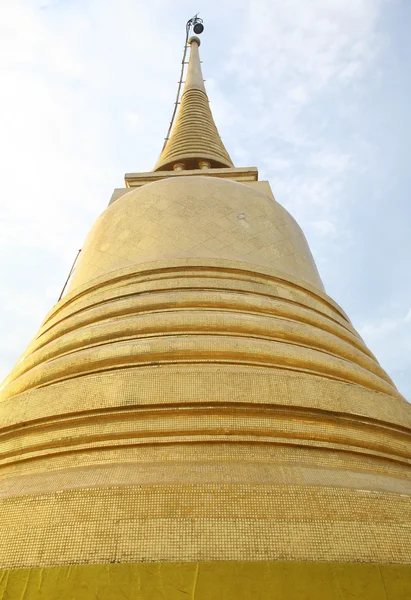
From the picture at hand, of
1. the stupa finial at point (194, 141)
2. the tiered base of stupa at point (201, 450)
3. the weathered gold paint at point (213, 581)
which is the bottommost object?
the weathered gold paint at point (213, 581)

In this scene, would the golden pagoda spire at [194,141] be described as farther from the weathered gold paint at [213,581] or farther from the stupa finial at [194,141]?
the weathered gold paint at [213,581]

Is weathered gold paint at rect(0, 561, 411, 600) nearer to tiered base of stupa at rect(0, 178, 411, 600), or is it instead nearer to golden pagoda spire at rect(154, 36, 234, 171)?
tiered base of stupa at rect(0, 178, 411, 600)

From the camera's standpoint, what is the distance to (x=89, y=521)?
2.56 metres

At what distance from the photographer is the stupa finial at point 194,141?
10.3 meters

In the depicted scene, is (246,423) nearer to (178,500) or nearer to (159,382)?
(159,382)

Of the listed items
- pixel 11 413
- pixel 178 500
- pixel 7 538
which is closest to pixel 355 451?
pixel 178 500

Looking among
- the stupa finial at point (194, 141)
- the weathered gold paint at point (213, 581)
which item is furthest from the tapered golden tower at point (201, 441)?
the stupa finial at point (194, 141)

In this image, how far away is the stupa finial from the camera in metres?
10.3

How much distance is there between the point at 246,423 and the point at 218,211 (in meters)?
3.46

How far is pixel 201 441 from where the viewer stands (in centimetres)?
329

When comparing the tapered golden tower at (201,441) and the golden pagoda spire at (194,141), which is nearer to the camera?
the tapered golden tower at (201,441)

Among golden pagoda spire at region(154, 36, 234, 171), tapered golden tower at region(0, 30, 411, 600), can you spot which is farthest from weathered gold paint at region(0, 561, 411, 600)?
golden pagoda spire at region(154, 36, 234, 171)

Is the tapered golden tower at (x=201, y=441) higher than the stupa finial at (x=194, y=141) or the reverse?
the reverse

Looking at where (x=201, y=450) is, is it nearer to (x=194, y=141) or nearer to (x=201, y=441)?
(x=201, y=441)
